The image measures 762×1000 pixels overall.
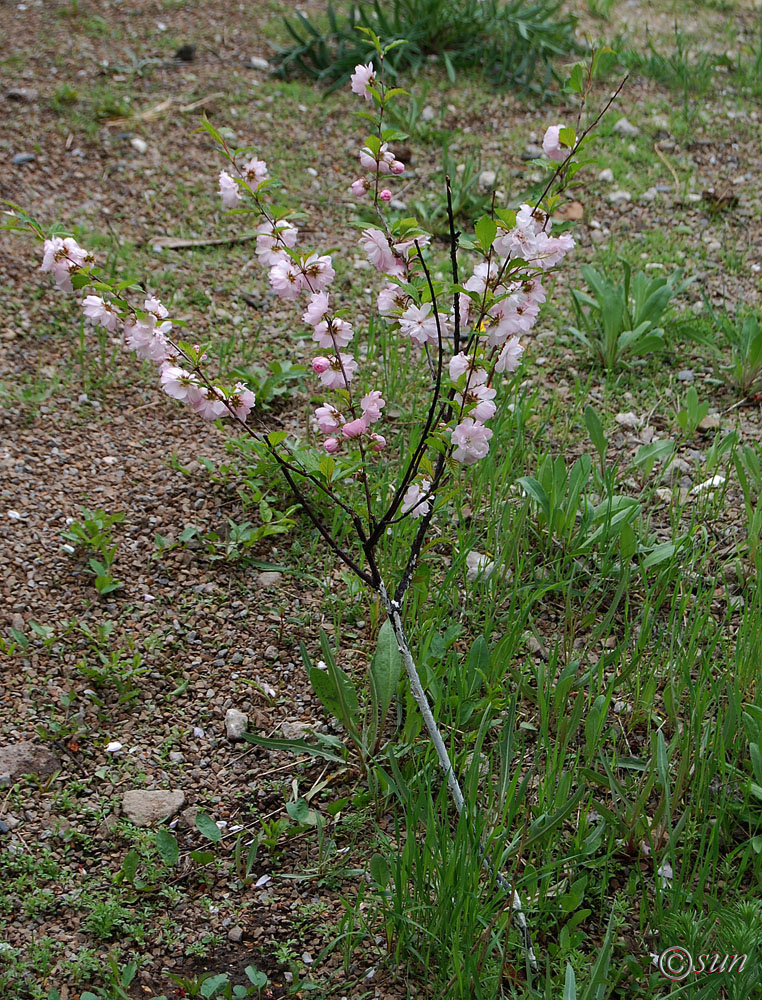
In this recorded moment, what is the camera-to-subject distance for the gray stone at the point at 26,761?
1971 millimetres

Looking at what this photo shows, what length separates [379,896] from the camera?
1.76 meters

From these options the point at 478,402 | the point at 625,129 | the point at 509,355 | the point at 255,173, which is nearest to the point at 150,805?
the point at 478,402

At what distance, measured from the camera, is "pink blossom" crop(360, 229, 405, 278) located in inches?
71.7

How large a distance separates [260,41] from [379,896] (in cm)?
450

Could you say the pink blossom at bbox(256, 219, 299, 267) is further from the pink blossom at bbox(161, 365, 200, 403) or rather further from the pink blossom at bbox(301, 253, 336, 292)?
the pink blossom at bbox(161, 365, 200, 403)

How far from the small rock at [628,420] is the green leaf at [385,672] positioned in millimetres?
1252

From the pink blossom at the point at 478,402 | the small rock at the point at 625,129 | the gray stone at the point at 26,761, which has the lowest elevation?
the gray stone at the point at 26,761

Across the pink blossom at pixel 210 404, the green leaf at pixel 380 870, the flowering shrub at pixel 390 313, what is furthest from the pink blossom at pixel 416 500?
the green leaf at pixel 380 870

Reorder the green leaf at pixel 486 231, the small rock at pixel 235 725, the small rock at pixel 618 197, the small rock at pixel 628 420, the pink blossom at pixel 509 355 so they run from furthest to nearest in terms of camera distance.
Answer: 1. the small rock at pixel 618 197
2. the small rock at pixel 628 420
3. the small rock at pixel 235 725
4. the pink blossom at pixel 509 355
5. the green leaf at pixel 486 231

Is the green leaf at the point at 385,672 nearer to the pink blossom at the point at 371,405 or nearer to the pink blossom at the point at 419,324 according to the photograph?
the pink blossom at the point at 371,405

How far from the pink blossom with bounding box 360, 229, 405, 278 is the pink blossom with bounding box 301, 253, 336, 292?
3.3 inches

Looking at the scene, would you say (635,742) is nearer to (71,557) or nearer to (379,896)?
(379,896)

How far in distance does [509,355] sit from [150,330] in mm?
734

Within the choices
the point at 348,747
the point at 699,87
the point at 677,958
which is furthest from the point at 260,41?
the point at 677,958
